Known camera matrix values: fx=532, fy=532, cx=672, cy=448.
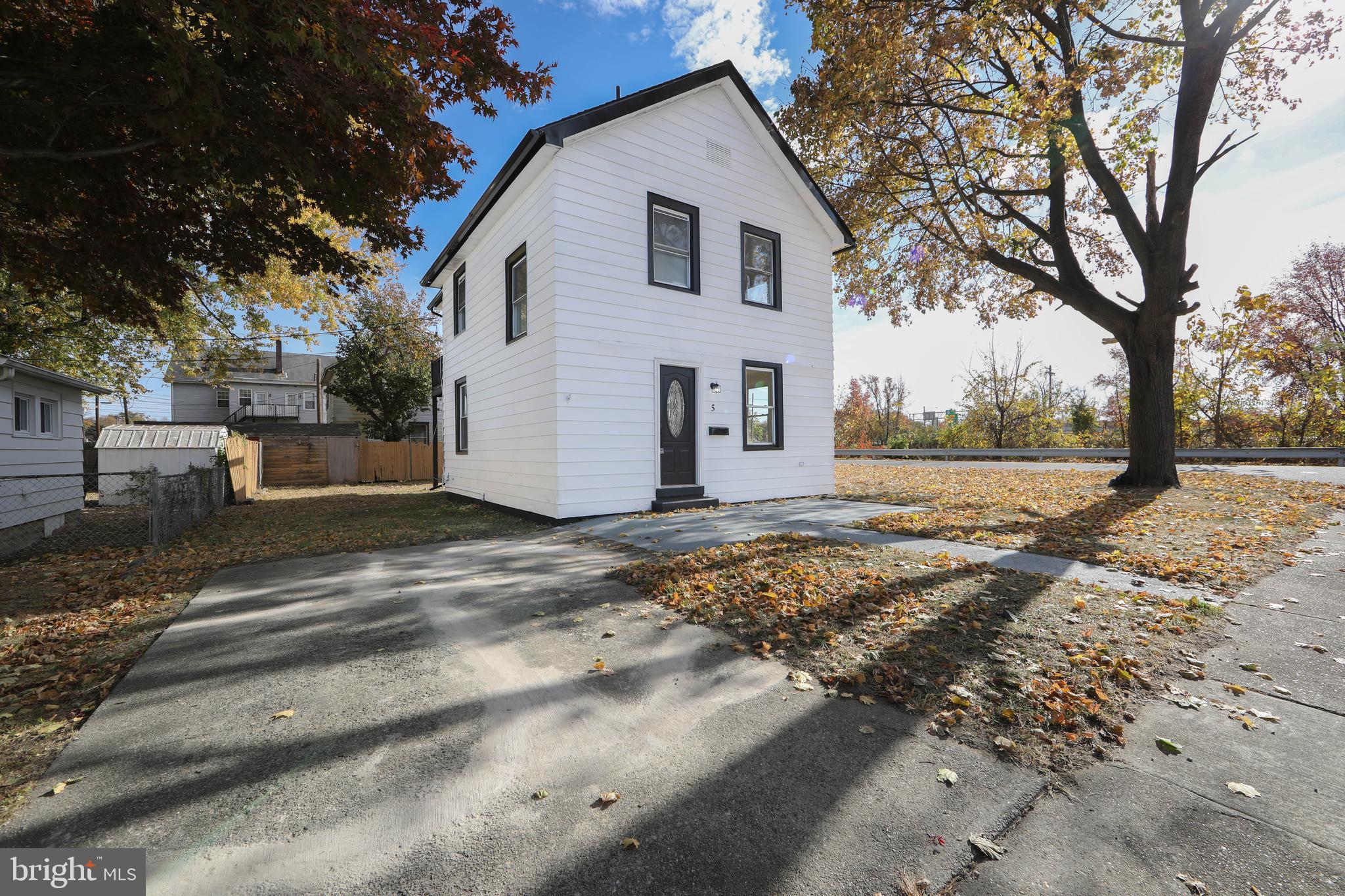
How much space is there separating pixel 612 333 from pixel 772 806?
7203 mm

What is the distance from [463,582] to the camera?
480 cm

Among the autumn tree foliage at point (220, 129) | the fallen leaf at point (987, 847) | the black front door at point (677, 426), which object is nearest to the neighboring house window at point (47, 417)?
the autumn tree foliage at point (220, 129)

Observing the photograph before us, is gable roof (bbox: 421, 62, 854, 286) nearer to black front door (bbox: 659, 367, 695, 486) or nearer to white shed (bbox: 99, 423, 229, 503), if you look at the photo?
black front door (bbox: 659, 367, 695, 486)

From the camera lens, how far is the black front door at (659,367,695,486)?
8898 millimetres

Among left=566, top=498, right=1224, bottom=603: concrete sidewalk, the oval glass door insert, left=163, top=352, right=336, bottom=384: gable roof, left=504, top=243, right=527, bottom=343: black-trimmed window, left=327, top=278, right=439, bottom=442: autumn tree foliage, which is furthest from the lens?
left=163, top=352, right=336, bottom=384: gable roof

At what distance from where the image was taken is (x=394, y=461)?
21.0 metres

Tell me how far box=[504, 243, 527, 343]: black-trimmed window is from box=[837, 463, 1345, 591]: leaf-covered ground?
6.75 meters

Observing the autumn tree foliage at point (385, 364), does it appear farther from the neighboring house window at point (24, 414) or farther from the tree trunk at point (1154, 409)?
the tree trunk at point (1154, 409)

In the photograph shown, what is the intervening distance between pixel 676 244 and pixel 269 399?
36986 millimetres

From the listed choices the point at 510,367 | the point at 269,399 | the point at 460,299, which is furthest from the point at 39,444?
the point at 269,399

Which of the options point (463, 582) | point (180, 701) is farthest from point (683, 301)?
point (180, 701)

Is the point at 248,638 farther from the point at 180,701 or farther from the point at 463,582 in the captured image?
the point at 463,582

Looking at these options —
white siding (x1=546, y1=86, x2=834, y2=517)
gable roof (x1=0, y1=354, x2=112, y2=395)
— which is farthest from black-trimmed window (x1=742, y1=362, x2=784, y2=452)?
gable roof (x1=0, y1=354, x2=112, y2=395)

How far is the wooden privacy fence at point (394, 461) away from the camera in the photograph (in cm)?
2034
